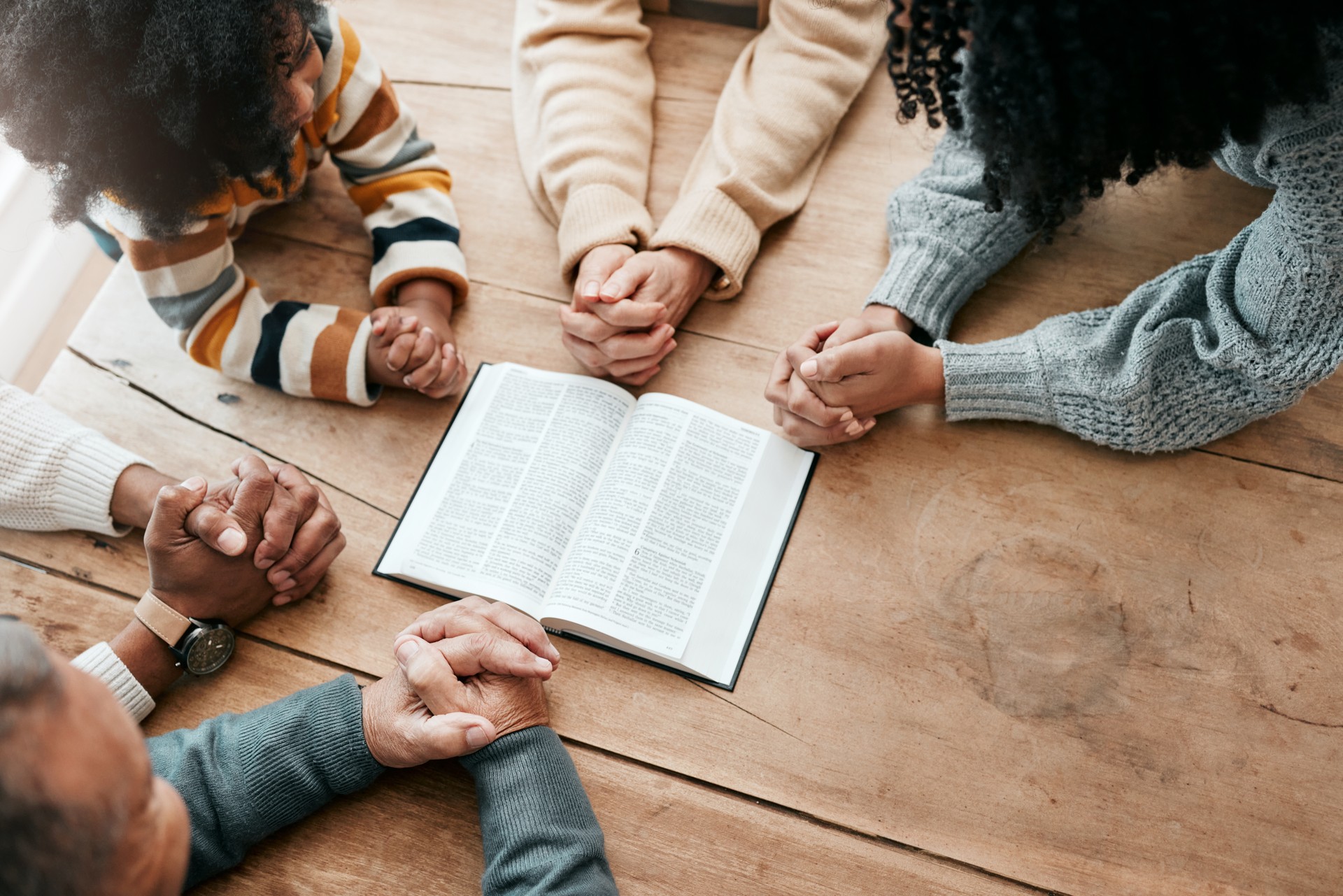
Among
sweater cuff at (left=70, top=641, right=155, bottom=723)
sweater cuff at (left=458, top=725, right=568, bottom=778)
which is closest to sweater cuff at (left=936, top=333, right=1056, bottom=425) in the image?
sweater cuff at (left=458, top=725, right=568, bottom=778)

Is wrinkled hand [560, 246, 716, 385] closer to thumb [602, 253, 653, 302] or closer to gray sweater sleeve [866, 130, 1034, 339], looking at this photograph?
thumb [602, 253, 653, 302]

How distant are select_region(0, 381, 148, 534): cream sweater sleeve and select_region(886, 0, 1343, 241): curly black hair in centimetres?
87

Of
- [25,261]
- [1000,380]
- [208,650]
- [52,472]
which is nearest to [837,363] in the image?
[1000,380]

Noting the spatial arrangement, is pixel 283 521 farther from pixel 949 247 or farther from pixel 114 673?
pixel 949 247

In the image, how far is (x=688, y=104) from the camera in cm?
121

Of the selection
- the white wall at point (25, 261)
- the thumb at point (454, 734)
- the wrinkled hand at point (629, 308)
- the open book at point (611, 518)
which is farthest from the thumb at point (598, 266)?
the white wall at point (25, 261)

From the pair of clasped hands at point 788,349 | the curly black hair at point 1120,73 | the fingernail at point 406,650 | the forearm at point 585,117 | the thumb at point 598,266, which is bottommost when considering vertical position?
the fingernail at point 406,650

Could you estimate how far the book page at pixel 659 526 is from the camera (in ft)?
2.86

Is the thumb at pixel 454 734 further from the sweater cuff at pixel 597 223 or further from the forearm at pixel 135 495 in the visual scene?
the sweater cuff at pixel 597 223

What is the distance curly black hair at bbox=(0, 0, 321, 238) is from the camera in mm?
742

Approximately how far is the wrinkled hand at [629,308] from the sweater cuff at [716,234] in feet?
0.06

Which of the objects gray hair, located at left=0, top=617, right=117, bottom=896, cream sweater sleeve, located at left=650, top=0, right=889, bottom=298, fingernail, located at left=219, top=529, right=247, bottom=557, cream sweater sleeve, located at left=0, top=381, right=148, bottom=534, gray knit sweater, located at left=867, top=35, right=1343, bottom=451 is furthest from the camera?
cream sweater sleeve, located at left=650, top=0, right=889, bottom=298

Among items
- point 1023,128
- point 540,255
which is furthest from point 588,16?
point 1023,128

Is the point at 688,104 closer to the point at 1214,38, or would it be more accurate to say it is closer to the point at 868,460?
the point at 868,460
